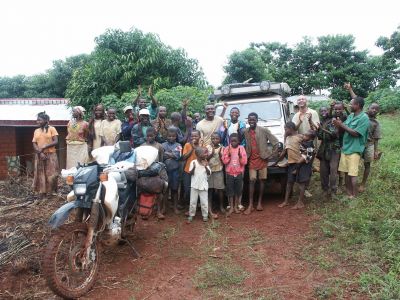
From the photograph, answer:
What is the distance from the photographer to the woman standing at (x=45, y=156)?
268 inches

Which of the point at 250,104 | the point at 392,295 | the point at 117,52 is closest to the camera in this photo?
the point at 392,295

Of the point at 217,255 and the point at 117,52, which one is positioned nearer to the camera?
the point at 217,255

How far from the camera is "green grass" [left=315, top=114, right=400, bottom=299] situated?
3.47 metres

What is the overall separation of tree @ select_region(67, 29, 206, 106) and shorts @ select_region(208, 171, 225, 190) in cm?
622

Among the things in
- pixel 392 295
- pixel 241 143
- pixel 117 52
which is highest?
pixel 117 52

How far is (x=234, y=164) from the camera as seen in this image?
5.99m

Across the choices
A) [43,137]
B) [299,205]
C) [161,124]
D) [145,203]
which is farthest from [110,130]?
[299,205]

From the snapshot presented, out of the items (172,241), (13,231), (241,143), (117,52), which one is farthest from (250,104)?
(117,52)

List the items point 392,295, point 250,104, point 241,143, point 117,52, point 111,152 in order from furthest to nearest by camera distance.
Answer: point 117,52
point 250,104
point 241,143
point 111,152
point 392,295

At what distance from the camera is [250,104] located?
7.47m

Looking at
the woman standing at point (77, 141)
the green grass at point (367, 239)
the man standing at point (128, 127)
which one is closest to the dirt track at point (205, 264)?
the green grass at point (367, 239)

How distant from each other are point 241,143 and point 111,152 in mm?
2766

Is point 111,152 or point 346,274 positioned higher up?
point 111,152

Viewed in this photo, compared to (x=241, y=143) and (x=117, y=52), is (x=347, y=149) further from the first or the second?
(x=117, y=52)
